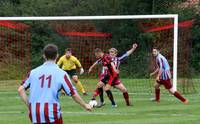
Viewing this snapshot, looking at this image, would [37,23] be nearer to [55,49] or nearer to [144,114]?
[144,114]

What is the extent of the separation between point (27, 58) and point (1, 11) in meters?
15.7

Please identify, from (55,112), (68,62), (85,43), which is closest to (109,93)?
(68,62)

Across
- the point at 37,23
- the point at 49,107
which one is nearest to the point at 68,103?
the point at 49,107

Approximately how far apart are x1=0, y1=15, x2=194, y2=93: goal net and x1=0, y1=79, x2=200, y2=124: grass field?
388cm

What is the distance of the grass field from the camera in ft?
49.9

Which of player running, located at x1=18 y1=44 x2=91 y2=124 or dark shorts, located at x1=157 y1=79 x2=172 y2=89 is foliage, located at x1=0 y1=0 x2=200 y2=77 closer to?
dark shorts, located at x1=157 y1=79 x2=172 y2=89

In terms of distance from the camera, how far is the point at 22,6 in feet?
148

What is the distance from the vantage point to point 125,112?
17.4m

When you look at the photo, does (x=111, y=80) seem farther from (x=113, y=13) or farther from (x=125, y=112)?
(x=113, y=13)

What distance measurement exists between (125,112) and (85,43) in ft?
39.3

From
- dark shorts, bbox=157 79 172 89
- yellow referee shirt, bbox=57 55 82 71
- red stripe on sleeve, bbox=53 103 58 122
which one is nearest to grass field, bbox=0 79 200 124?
dark shorts, bbox=157 79 172 89

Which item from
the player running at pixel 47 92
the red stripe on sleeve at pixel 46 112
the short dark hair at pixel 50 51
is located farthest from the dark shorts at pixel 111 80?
the short dark hair at pixel 50 51

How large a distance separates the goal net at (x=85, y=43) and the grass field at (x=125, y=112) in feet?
12.7

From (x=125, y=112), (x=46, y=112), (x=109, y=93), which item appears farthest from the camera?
(x=109, y=93)
